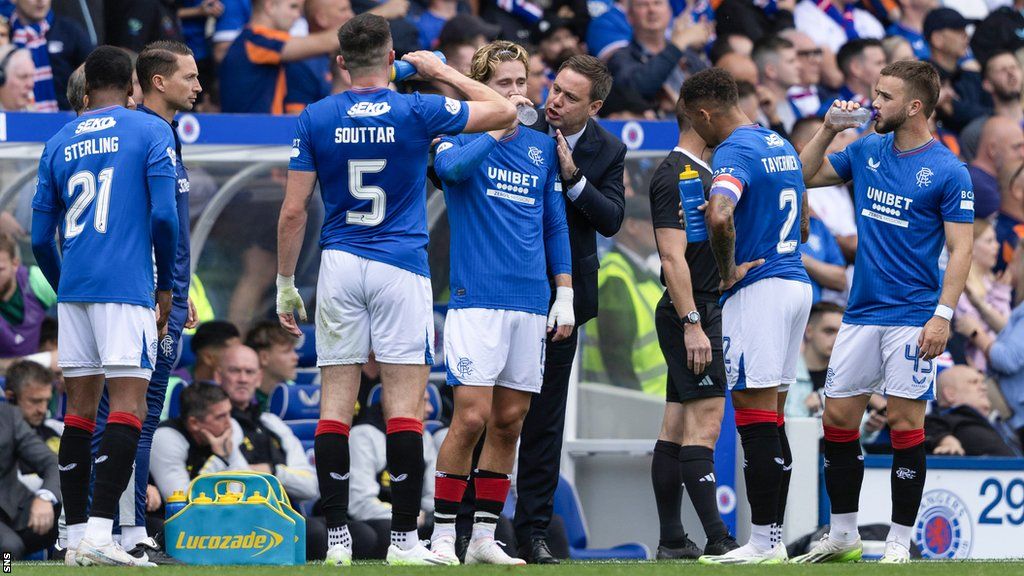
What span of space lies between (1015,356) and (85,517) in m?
8.00

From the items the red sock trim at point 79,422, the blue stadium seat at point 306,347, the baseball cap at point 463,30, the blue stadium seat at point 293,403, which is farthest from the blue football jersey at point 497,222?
the baseball cap at point 463,30

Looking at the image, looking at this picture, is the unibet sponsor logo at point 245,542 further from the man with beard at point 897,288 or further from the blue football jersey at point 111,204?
the man with beard at point 897,288

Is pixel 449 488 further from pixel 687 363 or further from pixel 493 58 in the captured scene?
pixel 493 58

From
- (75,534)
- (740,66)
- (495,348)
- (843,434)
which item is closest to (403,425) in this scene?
(495,348)

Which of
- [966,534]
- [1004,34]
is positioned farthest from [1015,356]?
[1004,34]

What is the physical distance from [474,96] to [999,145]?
8734mm

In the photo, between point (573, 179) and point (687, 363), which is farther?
point (687, 363)

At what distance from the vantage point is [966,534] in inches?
392

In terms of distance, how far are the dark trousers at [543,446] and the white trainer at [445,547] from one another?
2.67 ft

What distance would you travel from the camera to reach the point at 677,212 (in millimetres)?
7977

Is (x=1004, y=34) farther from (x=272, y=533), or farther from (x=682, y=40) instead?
(x=272, y=533)

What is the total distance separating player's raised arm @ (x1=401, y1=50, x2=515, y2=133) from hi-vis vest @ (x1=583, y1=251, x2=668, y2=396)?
343 centimetres

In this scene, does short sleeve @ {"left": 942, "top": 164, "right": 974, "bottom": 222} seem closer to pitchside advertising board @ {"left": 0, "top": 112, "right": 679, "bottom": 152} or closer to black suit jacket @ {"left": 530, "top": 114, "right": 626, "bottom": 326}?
black suit jacket @ {"left": 530, "top": 114, "right": 626, "bottom": 326}

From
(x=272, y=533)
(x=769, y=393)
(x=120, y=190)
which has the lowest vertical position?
(x=272, y=533)
